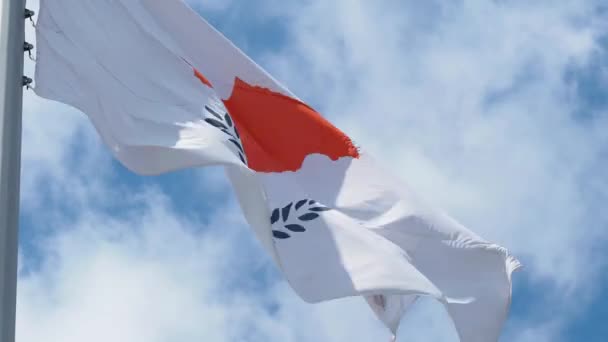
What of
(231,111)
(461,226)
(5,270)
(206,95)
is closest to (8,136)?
(5,270)

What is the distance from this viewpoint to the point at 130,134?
9109mm

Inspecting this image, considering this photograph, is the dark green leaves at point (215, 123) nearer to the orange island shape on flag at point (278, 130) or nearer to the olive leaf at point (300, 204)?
the orange island shape on flag at point (278, 130)

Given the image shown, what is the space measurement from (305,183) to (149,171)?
8.32 feet

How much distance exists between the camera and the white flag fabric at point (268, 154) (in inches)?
367

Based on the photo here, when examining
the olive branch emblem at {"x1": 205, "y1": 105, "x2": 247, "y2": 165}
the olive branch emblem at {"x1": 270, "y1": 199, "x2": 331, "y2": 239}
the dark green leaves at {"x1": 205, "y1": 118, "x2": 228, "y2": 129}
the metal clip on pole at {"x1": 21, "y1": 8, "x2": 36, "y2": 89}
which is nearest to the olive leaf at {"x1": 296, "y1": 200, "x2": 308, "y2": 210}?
the olive branch emblem at {"x1": 270, "y1": 199, "x2": 331, "y2": 239}

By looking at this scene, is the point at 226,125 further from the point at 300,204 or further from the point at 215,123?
the point at 300,204

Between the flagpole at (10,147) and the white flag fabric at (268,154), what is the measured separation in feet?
1.73

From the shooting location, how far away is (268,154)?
11.2m

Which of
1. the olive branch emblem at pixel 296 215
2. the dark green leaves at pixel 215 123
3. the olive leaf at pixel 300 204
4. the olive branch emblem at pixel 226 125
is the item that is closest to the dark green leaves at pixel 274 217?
the olive branch emblem at pixel 296 215

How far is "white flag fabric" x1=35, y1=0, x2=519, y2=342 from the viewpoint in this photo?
9.33 m

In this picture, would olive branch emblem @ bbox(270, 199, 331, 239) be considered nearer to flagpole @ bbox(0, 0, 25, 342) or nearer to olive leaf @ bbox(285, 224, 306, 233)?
olive leaf @ bbox(285, 224, 306, 233)

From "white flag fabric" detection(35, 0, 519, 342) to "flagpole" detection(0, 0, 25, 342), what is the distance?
528 mm

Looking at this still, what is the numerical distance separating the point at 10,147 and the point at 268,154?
12.0ft

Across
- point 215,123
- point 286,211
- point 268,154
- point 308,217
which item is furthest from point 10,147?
point 268,154
